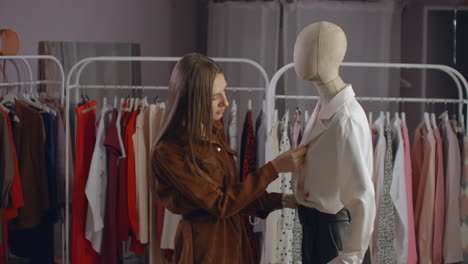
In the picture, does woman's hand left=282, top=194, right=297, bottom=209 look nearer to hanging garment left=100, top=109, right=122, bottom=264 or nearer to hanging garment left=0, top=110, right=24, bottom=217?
hanging garment left=100, top=109, right=122, bottom=264

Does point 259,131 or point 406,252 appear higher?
point 259,131

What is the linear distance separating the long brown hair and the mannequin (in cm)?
29

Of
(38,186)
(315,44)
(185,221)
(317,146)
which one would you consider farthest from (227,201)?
(38,186)

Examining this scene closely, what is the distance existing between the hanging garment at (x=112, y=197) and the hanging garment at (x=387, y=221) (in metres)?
1.26

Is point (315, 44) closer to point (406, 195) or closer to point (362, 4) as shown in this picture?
point (406, 195)

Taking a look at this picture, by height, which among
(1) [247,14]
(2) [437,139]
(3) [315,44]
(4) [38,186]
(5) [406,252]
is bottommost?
(5) [406,252]

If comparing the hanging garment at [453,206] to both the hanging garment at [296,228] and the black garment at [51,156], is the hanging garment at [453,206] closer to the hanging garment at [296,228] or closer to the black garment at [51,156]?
the hanging garment at [296,228]

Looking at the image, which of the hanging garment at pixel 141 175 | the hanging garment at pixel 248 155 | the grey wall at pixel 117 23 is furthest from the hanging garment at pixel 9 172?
the hanging garment at pixel 248 155

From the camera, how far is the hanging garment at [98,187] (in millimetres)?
3193

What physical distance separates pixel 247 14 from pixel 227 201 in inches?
109

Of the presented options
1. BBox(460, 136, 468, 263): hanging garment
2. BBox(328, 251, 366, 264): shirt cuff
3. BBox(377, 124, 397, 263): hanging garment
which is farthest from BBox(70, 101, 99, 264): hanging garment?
BBox(328, 251, 366, 264): shirt cuff

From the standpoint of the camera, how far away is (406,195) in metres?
2.89

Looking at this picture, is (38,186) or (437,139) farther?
(38,186)

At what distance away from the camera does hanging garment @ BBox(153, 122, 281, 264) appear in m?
1.93
